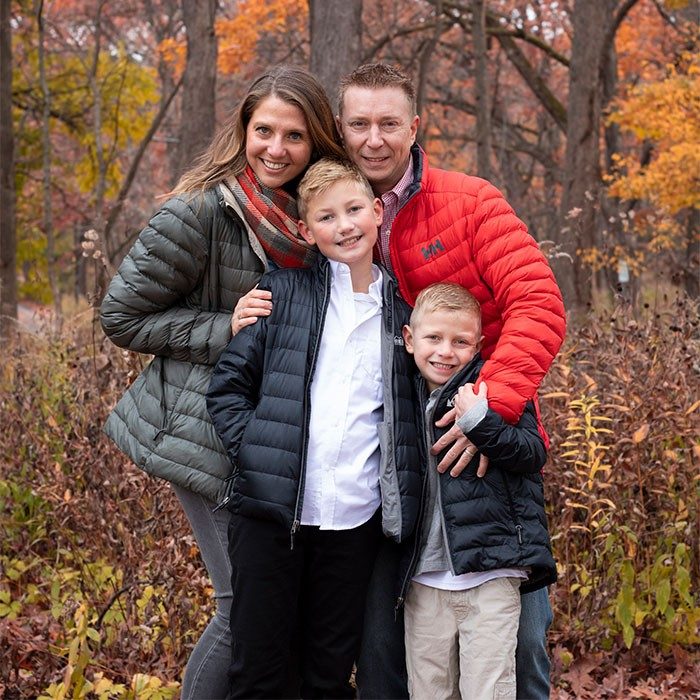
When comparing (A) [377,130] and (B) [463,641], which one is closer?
(B) [463,641]

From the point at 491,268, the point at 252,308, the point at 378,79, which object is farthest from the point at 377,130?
the point at 252,308

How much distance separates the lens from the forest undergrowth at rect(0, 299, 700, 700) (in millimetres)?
3768

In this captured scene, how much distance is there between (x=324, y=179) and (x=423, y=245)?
0.37 meters

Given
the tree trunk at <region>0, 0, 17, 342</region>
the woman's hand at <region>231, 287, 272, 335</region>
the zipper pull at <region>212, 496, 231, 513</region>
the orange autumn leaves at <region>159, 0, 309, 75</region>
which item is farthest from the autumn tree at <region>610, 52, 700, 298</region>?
the zipper pull at <region>212, 496, 231, 513</region>

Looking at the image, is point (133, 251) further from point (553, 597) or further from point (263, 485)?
point (553, 597)

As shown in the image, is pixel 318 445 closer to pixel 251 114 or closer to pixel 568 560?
pixel 251 114

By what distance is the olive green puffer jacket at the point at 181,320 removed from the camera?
2879 millimetres

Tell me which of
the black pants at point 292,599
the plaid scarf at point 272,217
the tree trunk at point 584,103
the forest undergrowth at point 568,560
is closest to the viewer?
the black pants at point 292,599

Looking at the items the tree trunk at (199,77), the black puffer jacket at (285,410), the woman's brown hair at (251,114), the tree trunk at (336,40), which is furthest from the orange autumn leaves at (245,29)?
the black puffer jacket at (285,410)

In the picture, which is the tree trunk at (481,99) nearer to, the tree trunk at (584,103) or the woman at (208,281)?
the tree trunk at (584,103)

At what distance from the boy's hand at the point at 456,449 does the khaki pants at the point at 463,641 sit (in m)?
0.34

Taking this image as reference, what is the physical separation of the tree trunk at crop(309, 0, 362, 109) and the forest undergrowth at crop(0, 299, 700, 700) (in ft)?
14.2

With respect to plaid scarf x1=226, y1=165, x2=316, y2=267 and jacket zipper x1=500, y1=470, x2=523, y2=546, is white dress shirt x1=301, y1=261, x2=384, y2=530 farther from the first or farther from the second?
jacket zipper x1=500, y1=470, x2=523, y2=546

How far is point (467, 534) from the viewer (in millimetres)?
2738
